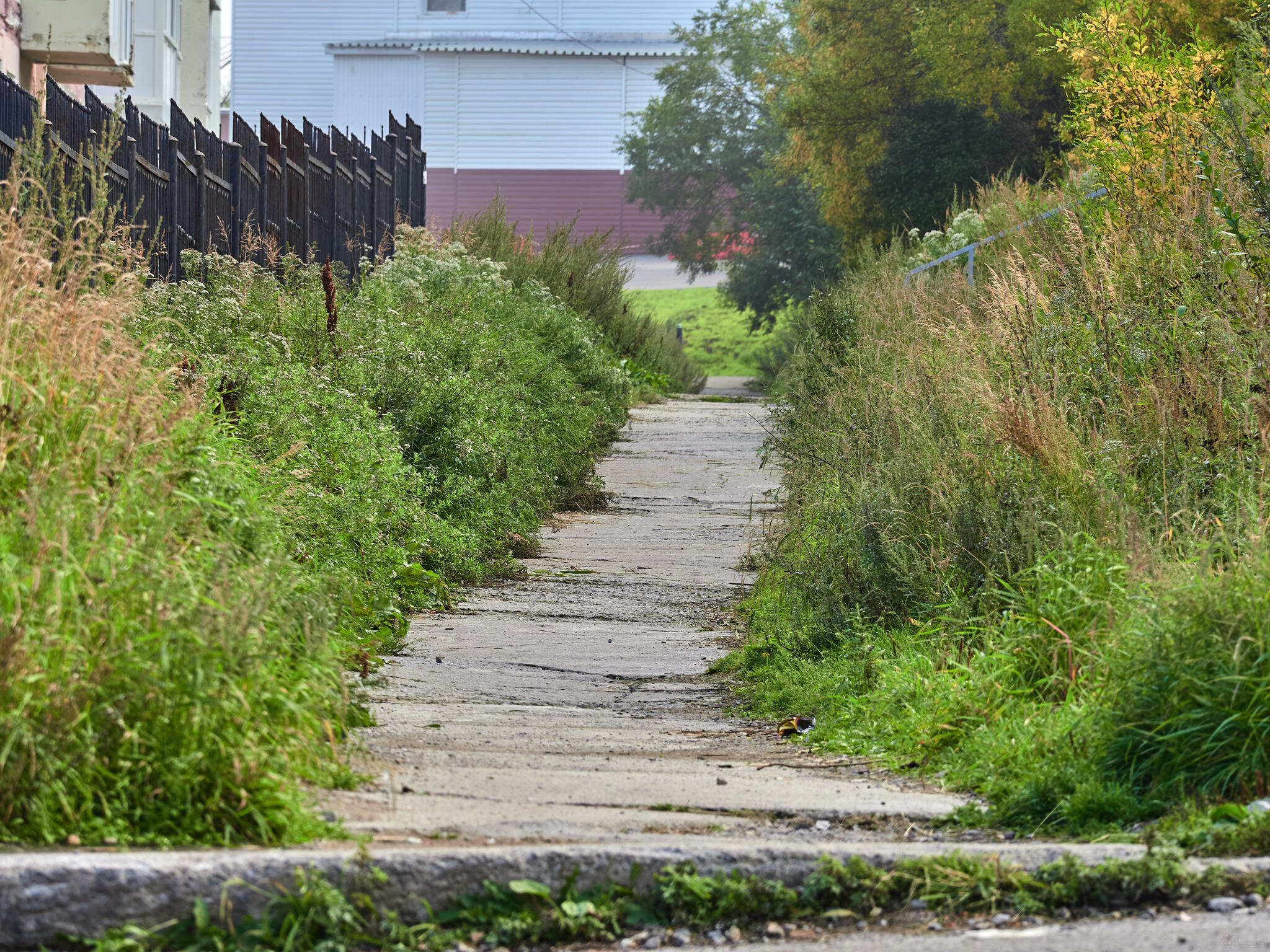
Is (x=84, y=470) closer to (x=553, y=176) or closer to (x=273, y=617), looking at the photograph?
(x=273, y=617)

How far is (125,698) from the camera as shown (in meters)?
3.12

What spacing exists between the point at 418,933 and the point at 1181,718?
206 cm

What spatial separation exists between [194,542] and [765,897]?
206 cm

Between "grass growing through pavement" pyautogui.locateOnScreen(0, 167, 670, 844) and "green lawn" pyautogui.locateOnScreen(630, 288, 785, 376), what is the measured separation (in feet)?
84.9

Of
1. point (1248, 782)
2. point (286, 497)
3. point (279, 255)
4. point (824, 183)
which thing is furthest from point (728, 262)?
point (1248, 782)

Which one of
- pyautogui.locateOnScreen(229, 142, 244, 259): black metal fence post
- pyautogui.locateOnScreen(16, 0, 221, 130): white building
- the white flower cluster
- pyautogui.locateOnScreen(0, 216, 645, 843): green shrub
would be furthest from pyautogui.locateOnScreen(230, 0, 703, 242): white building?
pyautogui.locateOnScreen(0, 216, 645, 843): green shrub

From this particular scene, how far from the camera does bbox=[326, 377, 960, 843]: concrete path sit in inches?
136

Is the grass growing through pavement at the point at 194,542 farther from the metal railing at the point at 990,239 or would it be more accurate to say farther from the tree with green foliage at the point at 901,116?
the tree with green foliage at the point at 901,116

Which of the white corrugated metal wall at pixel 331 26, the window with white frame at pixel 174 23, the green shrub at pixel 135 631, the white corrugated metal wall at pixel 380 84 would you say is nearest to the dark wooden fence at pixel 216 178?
the green shrub at pixel 135 631

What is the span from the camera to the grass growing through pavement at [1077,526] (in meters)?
3.66

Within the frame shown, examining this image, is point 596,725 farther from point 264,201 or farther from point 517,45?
point 517,45

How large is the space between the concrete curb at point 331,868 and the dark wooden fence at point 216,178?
373 cm

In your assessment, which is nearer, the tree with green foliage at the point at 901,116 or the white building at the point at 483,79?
the tree with green foliage at the point at 901,116

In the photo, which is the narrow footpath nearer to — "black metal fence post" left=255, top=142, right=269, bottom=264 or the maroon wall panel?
"black metal fence post" left=255, top=142, right=269, bottom=264
